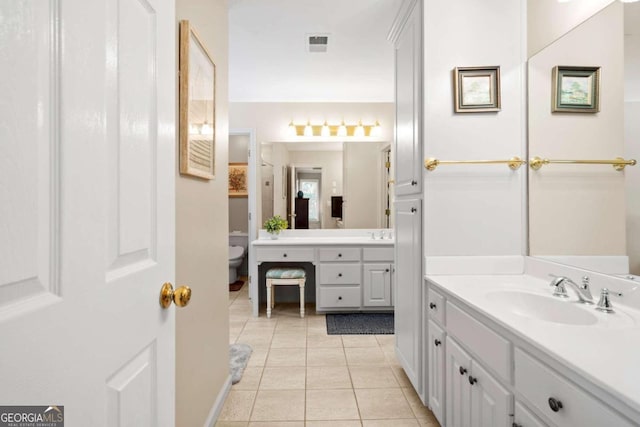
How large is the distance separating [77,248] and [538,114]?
2.04 meters

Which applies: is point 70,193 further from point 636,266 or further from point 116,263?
point 636,266

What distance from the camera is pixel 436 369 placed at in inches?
64.5

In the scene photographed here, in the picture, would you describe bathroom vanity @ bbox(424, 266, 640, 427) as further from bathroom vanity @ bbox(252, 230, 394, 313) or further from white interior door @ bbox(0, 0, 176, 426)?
bathroom vanity @ bbox(252, 230, 394, 313)

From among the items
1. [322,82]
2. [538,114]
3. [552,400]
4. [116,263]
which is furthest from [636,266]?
[322,82]

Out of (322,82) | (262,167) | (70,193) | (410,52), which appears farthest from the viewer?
(262,167)

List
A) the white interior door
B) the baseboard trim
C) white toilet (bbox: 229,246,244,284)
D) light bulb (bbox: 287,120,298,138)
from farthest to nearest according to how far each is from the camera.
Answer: white toilet (bbox: 229,246,244,284), light bulb (bbox: 287,120,298,138), the baseboard trim, the white interior door

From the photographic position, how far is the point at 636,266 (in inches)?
46.9

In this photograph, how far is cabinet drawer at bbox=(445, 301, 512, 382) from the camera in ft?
3.47

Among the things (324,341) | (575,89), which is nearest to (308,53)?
(575,89)

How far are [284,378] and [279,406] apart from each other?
315mm

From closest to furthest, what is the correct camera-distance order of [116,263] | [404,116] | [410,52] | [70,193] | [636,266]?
[70,193]
[116,263]
[636,266]
[410,52]
[404,116]

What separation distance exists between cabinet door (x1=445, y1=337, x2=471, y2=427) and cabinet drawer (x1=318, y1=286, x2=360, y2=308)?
6.37 feet

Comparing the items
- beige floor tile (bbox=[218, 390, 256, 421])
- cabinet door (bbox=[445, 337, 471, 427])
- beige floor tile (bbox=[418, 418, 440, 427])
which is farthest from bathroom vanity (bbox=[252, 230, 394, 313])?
cabinet door (bbox=[445, 337, 471, 427])

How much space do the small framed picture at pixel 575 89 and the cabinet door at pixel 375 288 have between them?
7.49 ft
